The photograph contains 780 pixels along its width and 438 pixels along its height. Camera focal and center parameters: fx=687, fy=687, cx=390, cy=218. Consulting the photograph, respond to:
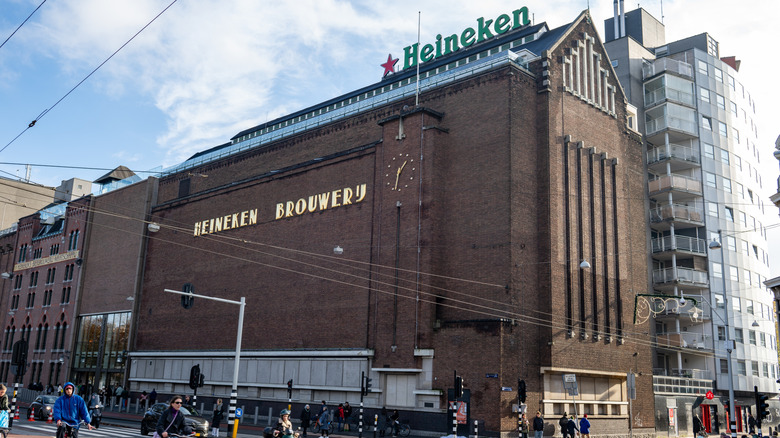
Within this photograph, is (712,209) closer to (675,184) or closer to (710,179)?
(710,179)

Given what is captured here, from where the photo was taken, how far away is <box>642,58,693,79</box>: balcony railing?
5634cm

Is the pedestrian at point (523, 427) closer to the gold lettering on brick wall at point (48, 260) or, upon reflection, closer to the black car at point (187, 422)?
the black car at point (187, 422)

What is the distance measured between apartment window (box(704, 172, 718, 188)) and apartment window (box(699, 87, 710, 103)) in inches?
253

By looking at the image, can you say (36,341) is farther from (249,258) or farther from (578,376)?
(578,376)

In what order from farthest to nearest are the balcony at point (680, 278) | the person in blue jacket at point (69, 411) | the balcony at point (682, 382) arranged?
the balcony at point (680, 278) < the balcony at point (682, 382) < the person in blue jacket at point (69, 411)

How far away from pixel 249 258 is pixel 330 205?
8.32 meters

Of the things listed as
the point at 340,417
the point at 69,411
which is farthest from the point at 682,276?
the point at 69,411

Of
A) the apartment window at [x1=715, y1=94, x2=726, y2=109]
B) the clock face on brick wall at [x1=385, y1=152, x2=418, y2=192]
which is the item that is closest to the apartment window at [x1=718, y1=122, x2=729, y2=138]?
the apartment window at [x1=715, y1=94, x2=726, y2=109]

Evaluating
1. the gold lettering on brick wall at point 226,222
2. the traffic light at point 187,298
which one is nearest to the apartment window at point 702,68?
the gold lettering on brick wall at point 226,222

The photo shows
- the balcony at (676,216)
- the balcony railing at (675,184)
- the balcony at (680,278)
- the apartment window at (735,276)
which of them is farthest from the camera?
the apartment window at (735,276)

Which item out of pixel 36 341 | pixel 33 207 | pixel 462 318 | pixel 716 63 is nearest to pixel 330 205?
pixel 462 318

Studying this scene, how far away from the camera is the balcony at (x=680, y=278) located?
51.7 m

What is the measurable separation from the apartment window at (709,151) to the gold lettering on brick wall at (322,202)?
1201 inches

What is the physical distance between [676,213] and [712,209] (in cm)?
385
